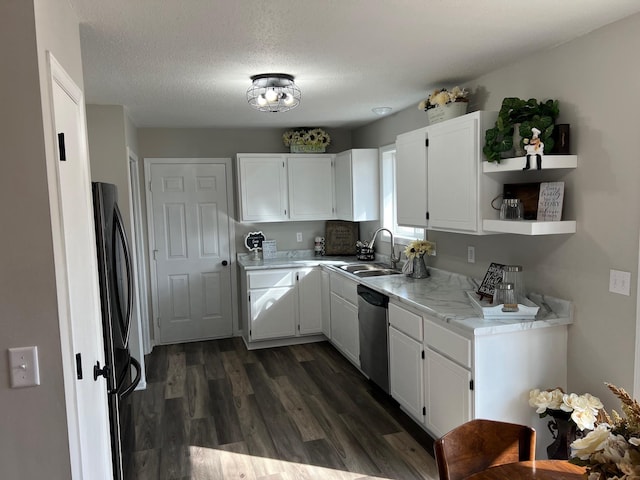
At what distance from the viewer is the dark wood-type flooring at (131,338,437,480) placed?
107 inches

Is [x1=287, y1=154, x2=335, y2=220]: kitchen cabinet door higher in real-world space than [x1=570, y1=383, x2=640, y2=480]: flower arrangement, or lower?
higher

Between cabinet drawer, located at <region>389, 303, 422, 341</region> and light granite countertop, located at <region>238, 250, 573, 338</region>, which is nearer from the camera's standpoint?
light granite countertop, located at <region>238, 250, 573, 338</region>

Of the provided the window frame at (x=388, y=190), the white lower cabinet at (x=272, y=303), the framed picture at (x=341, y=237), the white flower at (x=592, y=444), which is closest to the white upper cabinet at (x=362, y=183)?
the window frame at (x=388, y=190)

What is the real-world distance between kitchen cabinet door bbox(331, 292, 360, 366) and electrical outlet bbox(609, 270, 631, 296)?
82.8 inches

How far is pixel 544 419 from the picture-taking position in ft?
8.39

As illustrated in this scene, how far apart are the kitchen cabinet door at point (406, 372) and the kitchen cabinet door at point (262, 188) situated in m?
2.25

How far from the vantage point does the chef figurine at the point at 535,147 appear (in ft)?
7.87

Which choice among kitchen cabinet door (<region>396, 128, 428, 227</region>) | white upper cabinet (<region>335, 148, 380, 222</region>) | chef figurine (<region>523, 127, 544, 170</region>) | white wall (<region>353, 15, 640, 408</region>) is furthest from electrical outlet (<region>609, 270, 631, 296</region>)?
white upper cabinet (<region>335, 148, 380, 222</region>)

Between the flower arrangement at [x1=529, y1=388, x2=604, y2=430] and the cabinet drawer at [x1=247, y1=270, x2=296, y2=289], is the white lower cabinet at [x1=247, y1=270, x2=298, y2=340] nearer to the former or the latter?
the cabinet drawer at [x1=247, y1=270, x2=296, y2=289]

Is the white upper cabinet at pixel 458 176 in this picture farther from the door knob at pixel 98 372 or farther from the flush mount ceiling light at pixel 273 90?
the door knob at pixel 98 372

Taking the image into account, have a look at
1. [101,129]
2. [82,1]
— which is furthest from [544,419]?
[101,129]

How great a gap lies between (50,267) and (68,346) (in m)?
0.28

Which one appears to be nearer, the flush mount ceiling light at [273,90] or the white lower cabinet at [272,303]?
the flush mount ceiling light at [273,90]

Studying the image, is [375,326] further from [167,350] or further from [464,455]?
[167,350]
